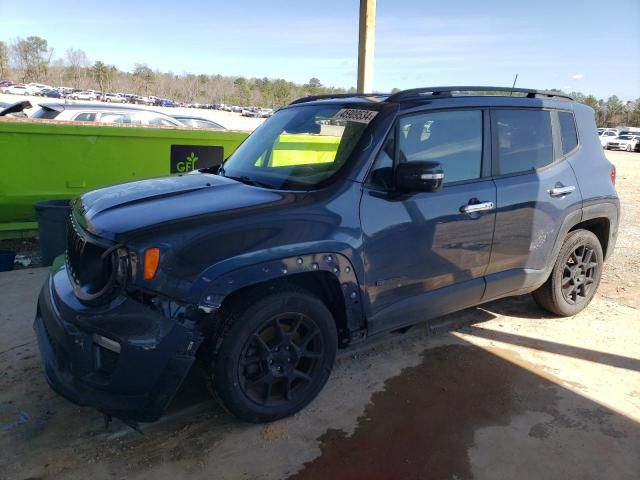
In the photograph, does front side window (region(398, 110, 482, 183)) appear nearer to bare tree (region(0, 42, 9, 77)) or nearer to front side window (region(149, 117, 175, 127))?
front side window (region(149, 117, 175, 127))

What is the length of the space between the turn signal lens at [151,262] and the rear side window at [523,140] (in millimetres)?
2532

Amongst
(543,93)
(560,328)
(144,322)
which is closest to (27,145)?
(144,322)

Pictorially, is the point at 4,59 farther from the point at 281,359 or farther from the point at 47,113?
the point at 281,359

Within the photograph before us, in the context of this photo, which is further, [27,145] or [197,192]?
[27,145]

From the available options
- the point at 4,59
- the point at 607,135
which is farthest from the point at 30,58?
the point at 607,135

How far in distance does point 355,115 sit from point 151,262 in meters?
1.68

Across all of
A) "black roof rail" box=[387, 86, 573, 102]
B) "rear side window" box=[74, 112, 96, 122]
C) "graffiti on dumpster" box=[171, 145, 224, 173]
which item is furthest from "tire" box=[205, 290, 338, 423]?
"rear side window" box=[74, 112, 96, 122]

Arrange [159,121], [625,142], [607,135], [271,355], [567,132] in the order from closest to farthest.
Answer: [271,355] < [567,132] < [159,121] < [625,142] < [607,135]

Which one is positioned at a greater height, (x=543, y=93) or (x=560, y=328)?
(x=543, y=93)

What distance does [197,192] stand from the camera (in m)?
3.15

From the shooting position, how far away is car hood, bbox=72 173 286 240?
270 centimetres

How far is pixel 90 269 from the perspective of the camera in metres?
2.77

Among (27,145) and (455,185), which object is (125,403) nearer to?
(455,185)

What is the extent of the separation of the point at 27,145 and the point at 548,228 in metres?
6.18
